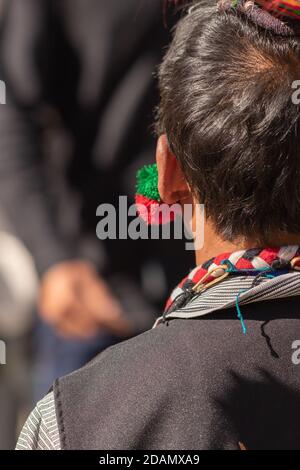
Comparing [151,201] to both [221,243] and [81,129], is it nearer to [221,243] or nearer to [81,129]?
[221,243]

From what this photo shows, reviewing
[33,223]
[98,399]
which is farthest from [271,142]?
[33,223]

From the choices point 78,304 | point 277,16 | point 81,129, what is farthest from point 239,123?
point 81,129

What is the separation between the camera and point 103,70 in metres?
2.65

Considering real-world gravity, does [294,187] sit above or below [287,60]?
below

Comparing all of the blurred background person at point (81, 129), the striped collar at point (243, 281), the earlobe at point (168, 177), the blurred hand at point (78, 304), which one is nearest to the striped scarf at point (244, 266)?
the striped collar at point (243, 281)

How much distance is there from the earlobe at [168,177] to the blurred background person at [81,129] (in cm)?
96

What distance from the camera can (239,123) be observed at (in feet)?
4.44

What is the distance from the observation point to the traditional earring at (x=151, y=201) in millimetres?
1641

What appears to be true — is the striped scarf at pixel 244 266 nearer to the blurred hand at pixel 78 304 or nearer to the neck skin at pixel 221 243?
the neck skin at pixel 221 243

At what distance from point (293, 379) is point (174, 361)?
0.17 meters

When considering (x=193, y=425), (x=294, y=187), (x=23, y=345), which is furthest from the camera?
(x=23, y=345)

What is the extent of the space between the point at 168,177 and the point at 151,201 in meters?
0.12

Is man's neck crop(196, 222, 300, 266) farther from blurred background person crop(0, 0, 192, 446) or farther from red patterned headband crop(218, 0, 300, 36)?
blurred background person crop(0, 0, 192, 446)

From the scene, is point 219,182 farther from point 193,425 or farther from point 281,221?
point 193,425
